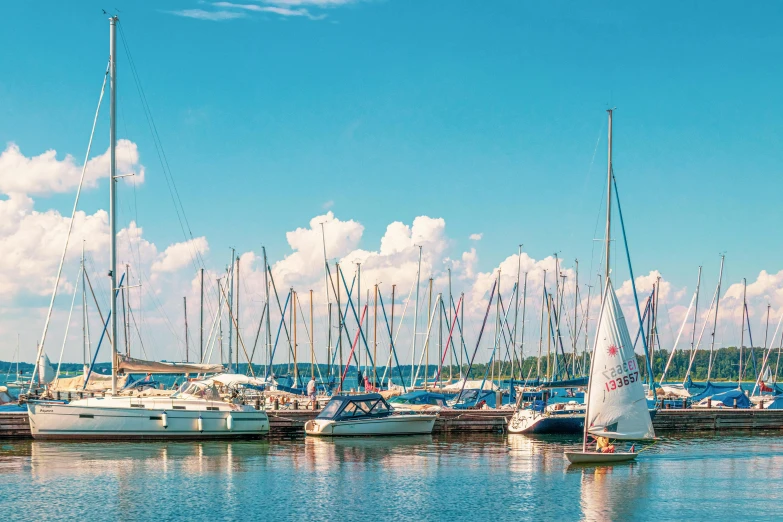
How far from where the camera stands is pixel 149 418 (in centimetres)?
5203

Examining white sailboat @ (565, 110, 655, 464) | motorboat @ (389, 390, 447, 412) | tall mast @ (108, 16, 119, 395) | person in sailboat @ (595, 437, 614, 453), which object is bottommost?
person in sailboat @ (595, 437, 614, 453)

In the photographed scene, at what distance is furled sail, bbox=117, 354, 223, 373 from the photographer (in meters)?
53.2

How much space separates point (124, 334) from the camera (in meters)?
88.8

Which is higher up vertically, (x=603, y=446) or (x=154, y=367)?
(x=154, y=367)

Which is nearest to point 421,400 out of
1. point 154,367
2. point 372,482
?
point 154,367

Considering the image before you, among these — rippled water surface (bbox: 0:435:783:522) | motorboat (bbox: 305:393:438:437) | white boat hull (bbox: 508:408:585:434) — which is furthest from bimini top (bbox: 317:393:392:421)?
white boat hull (bbox: 508:408:585:434)

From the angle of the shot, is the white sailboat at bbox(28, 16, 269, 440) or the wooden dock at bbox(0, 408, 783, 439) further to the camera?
the wooden dock at bbox(0, 408, 783, 439)

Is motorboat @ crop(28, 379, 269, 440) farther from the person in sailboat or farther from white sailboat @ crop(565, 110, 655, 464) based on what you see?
the person in sailboat

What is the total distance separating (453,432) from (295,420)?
36.7 ft

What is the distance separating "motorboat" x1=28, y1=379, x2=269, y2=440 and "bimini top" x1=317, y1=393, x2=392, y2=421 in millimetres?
4872

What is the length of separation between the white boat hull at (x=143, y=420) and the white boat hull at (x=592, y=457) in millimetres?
19920

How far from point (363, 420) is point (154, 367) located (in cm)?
1380

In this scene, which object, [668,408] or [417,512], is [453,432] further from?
[417,512]

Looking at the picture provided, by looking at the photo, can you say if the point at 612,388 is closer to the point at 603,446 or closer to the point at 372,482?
the point at 603,446
